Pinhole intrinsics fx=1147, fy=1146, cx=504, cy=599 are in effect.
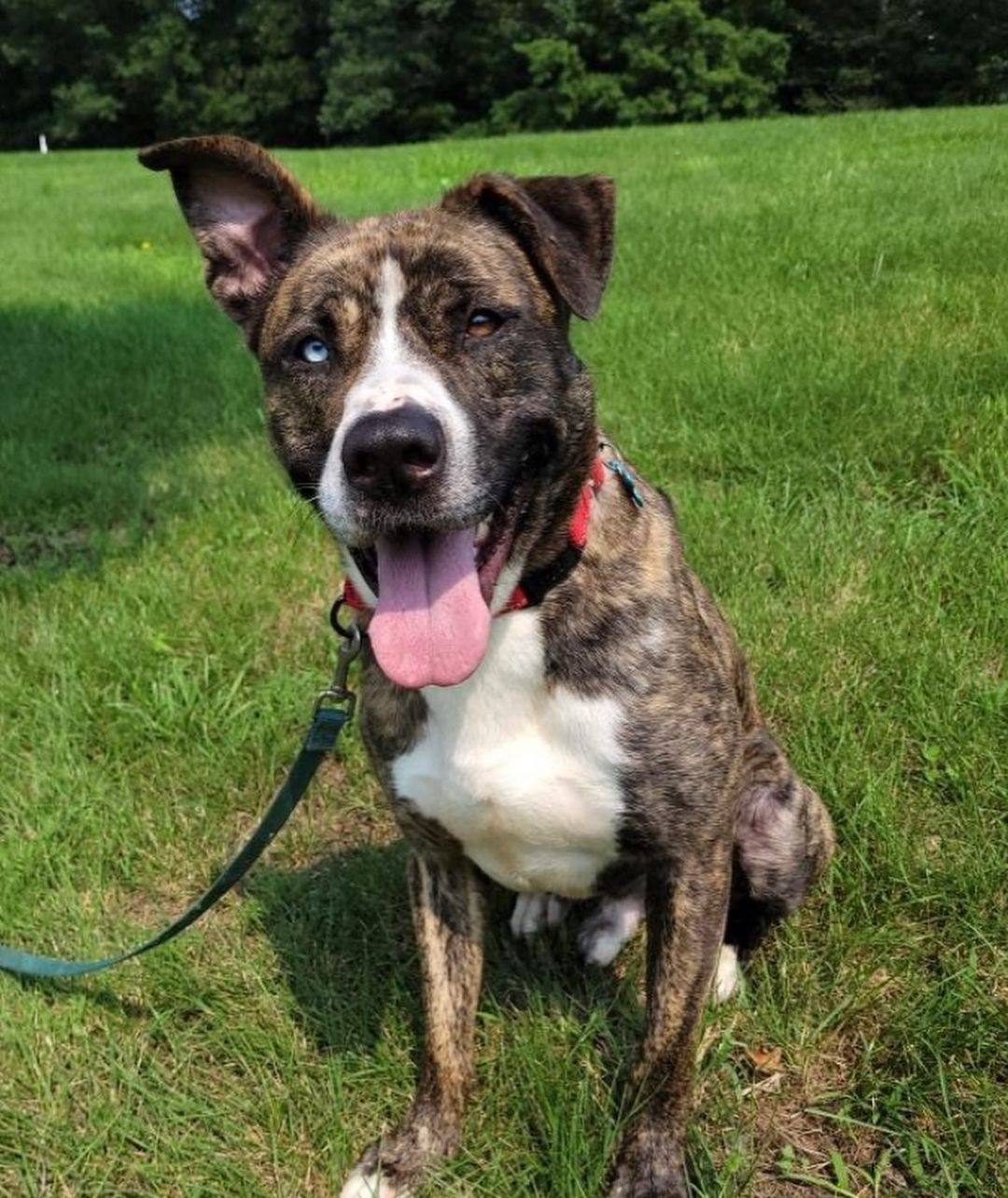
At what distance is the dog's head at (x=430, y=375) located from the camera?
202 cm

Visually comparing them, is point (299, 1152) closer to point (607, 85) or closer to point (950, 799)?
point (950, 799)

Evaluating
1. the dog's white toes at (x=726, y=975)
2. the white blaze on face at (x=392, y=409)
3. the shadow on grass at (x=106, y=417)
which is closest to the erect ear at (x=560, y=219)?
the white blaze on face at (x=392, y=409)

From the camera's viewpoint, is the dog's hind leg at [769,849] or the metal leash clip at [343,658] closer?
the metal leash clip at [343,658]

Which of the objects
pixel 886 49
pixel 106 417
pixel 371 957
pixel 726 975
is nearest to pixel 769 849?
pixel 726 975

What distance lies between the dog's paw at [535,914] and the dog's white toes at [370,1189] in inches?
28.8

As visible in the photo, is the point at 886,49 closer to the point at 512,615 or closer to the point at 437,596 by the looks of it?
the point at 512,615

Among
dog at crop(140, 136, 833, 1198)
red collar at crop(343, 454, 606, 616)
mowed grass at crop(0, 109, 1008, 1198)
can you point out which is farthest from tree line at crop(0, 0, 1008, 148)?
red collar at crop(343, 454, 606, 616)

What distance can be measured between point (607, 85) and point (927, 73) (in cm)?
1108

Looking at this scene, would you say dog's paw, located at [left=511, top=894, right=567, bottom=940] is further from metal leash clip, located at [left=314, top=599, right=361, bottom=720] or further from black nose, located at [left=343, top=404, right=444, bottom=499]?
black nose, located at [left=343, top=404, right=444, bottom=499]

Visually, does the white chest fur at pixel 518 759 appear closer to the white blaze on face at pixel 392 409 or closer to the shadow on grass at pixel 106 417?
the white blaze on face at pixel 392 409

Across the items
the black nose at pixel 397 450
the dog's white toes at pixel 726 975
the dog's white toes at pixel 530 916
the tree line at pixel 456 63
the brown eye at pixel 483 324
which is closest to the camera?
the black nose at pixel 397 450

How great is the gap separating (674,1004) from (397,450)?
127cm

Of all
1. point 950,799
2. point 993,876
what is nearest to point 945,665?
point 950,799

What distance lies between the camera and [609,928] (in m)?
2.83
